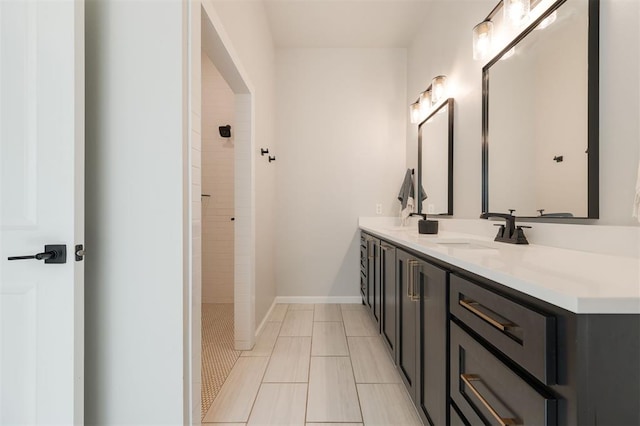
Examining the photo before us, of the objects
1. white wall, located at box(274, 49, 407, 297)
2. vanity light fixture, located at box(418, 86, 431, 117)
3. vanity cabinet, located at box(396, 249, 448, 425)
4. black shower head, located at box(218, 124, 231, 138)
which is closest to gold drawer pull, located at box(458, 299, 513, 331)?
vanity cabinet, located at box(396, 249, 448, 425)

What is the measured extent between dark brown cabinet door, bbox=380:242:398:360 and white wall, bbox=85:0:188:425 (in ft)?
3.84

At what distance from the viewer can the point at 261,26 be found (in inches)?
103

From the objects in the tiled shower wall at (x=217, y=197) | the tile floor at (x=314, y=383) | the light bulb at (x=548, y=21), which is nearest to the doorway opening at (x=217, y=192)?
the tiled shower wall at (x=217, y=197)

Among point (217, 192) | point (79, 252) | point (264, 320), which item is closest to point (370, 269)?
point (264, 320)

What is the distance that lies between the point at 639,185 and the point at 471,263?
480mm

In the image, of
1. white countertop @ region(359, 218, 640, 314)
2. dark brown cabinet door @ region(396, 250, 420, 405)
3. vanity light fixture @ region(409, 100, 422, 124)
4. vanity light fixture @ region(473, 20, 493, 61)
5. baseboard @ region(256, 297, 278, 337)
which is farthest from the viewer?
vanity light fixture @ region(409, 100, 422, 124)

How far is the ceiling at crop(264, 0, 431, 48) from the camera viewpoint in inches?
104

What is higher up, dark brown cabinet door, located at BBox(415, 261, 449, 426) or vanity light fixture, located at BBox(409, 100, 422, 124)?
vanity light fixture, located at BBox(409, 100, 422, 124)

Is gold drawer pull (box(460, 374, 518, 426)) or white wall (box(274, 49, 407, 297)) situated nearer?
gold drawer pull (box(460, 374, 518, 426))

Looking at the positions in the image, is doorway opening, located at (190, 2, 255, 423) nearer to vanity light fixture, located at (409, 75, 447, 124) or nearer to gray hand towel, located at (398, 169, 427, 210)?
vanity light fixture, located at (409, 75, 447, 124)

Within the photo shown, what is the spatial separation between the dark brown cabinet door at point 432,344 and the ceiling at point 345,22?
250 centimetres

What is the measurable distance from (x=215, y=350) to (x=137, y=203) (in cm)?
152
